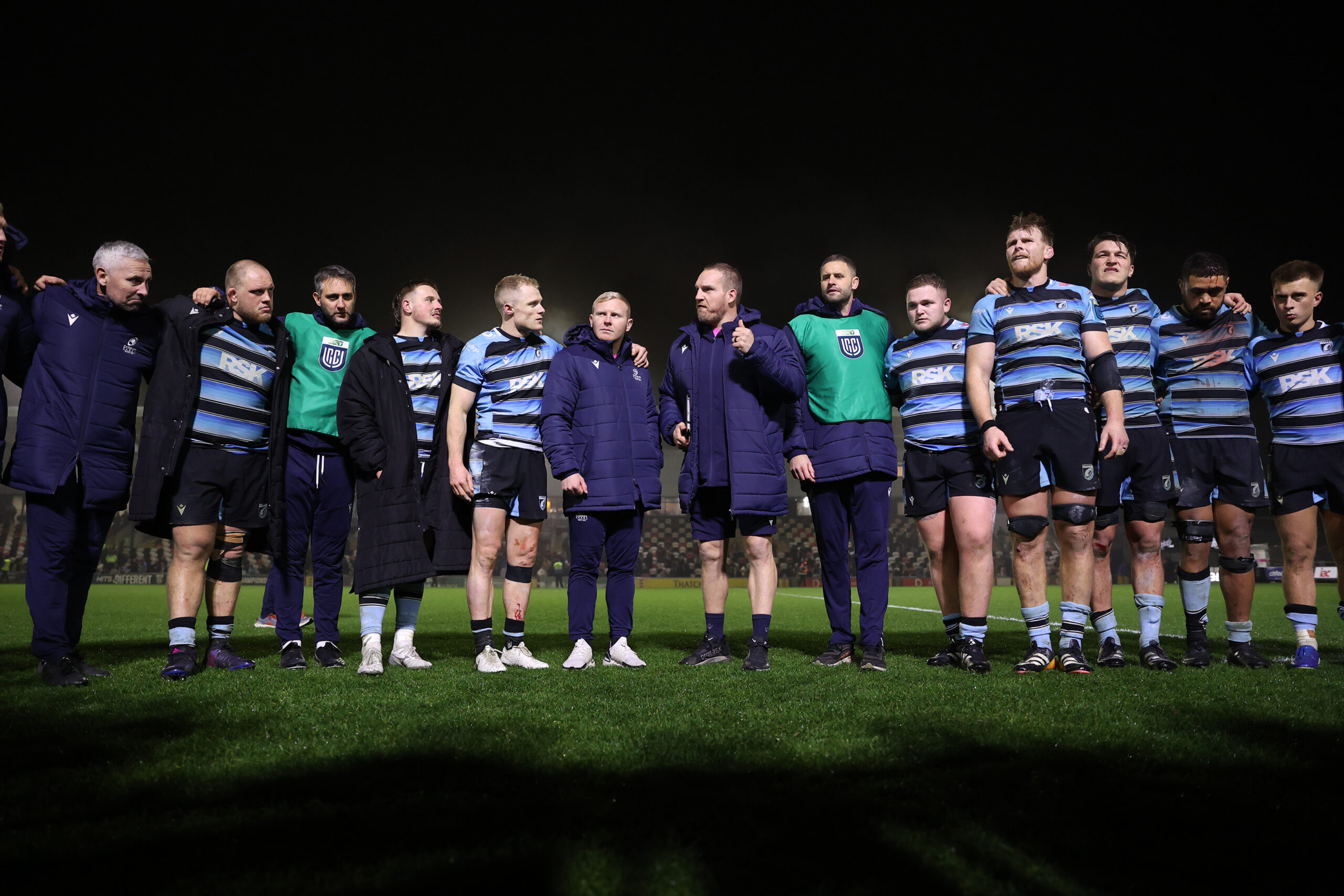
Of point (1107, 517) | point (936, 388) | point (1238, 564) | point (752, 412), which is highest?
point (936, 388)

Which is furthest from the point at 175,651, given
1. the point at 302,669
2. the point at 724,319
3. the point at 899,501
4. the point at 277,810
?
the point at 899,501

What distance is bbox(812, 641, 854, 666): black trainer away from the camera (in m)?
4.45

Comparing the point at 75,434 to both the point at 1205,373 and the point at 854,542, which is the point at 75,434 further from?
the point at 1205,373

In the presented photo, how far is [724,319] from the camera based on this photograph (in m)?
4.71

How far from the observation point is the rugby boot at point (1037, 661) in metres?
4.08

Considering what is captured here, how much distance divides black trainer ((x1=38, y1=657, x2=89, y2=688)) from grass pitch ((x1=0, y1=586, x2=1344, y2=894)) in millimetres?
134

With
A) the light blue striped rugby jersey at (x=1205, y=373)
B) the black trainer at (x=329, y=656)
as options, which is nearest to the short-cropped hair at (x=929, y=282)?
the light blue striped rugby jersey at (x=1205, y=373)

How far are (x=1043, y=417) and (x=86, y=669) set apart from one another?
192 inches

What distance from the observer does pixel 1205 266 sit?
472 cm

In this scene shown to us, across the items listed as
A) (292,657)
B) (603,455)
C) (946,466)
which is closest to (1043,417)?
(946,466)

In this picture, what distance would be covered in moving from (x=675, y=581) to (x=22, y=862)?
94.5 ft

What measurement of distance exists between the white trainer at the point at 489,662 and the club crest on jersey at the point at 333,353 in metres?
1.86

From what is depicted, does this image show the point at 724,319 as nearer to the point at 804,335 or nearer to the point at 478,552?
the point at 804,335

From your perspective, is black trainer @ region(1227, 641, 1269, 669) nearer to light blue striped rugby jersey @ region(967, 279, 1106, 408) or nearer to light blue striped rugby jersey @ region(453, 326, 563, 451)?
light blue striped rugby jersey @ region(967, 279, 1106, 408)
